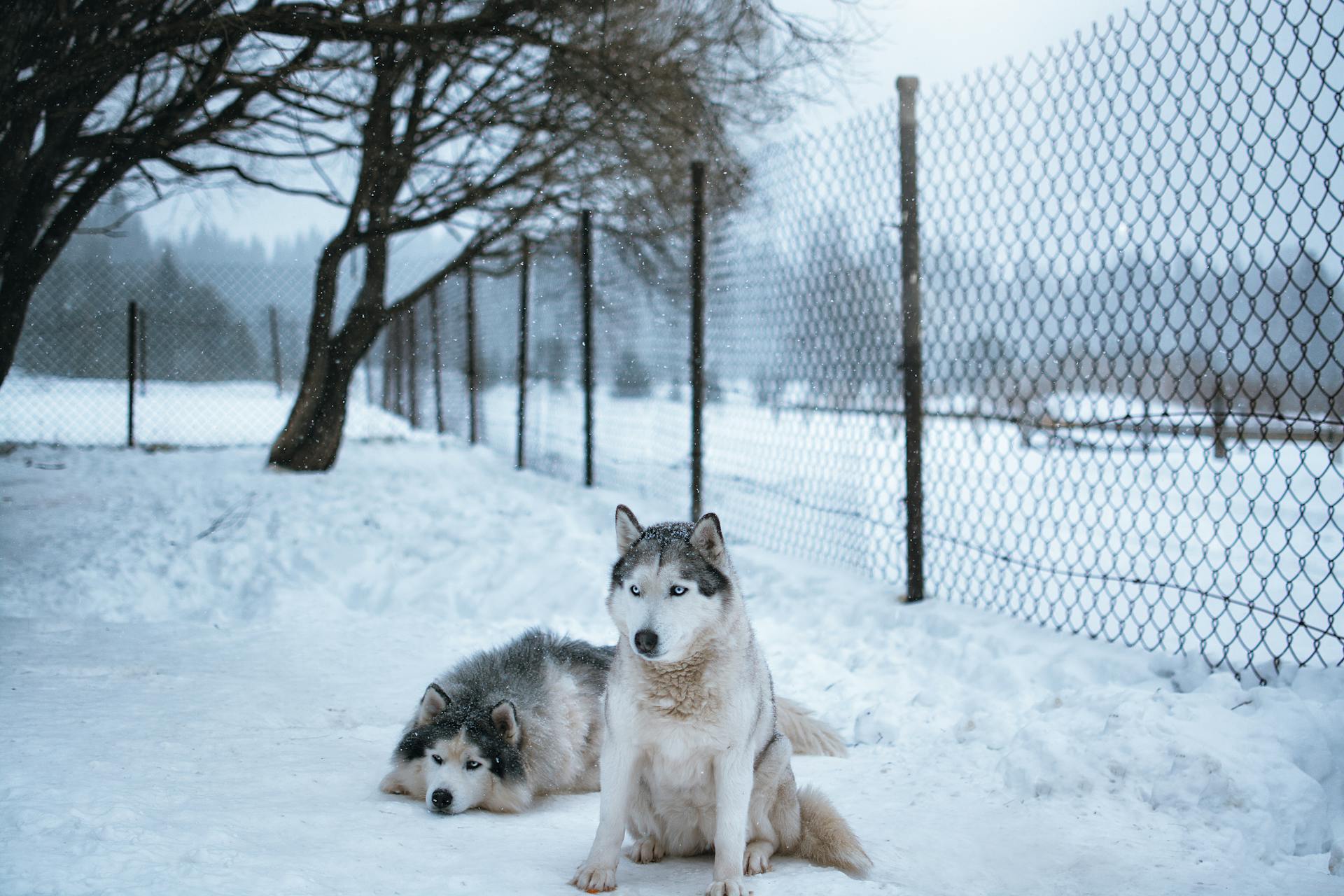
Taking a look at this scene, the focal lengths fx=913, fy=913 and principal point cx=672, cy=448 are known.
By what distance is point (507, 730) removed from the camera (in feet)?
11.7

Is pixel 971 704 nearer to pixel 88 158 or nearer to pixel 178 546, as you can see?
pixel 178 546

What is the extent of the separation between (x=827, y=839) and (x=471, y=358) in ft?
38.1

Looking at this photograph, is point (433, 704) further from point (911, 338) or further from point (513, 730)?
point (911, 338)

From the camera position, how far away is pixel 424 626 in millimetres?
5617

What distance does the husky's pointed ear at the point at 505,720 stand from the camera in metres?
3.57

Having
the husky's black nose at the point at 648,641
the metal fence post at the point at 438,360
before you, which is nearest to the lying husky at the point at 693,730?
the husky's black nose at the point at 648,641

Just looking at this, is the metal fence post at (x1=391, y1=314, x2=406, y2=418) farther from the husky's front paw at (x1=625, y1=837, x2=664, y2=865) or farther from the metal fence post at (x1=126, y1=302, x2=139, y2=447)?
the husky's front paw at (x1=625, y1=837, x2=664, y2=865)

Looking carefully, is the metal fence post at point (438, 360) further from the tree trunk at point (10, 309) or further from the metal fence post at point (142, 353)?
the tree trunk at point (10, 309)

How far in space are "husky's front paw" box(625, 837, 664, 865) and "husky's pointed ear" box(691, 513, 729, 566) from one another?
0.92m

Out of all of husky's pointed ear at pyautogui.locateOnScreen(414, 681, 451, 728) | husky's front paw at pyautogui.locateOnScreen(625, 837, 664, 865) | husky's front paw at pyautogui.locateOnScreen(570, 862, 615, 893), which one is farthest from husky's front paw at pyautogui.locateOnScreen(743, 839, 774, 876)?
husky's pointed ear at pyautogui.locateOnScreen(414, 681, 451, 728)

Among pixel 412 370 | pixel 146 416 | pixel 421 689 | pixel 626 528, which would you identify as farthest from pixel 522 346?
pixel 146 416

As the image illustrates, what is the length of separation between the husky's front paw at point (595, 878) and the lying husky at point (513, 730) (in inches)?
35.3

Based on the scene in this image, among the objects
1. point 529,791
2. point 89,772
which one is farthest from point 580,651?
point 89,772

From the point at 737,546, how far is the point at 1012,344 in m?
2.70
